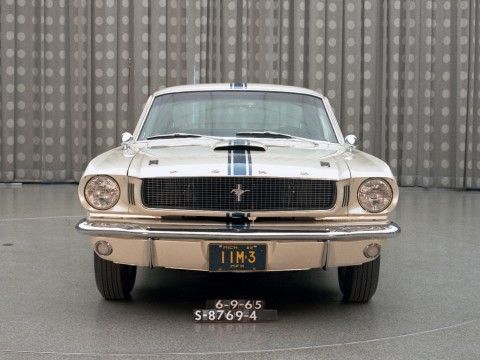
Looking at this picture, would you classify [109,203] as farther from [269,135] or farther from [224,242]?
[269,135]

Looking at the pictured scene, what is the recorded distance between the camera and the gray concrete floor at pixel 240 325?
2984 mm

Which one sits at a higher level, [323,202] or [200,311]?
[323,202]

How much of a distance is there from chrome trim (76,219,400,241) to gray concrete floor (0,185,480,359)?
16.5 inches

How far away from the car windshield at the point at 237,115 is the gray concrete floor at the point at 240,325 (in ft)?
2.94

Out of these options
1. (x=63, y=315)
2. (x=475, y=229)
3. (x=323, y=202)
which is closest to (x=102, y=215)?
(x=63, y=315)

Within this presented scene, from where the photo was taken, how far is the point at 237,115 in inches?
172

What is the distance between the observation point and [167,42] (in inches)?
432

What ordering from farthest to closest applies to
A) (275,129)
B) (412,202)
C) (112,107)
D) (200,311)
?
(112,107) → (412,202) → (275,129) → (200,311)

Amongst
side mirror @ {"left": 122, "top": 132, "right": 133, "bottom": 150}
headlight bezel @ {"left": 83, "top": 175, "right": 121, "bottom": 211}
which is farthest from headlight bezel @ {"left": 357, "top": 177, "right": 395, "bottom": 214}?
side mirror @ {"left": 122, "top": 132, "right": 133, "bottom": 150}

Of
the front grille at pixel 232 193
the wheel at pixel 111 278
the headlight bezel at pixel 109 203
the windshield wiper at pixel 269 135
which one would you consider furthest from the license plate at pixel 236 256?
the windshield wiper at pixel 269 135

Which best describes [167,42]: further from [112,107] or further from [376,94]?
[376,94]

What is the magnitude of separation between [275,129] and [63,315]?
163 centimetres

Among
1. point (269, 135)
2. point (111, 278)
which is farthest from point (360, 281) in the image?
point (111, 278)

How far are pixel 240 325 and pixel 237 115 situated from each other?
1457mm
